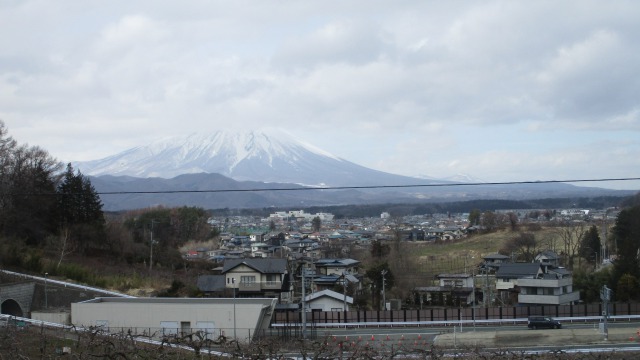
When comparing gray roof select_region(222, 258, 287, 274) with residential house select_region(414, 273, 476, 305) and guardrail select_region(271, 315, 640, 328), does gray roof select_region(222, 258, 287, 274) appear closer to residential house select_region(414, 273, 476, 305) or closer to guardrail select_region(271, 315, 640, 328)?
residential house select_region(414, 273, 476, 305)

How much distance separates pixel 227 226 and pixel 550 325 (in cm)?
5115

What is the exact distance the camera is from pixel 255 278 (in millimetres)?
23906

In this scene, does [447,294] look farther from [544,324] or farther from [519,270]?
[544,324]

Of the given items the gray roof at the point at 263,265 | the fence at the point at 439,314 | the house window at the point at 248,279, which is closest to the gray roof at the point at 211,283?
the gray roof at the point at 263,265

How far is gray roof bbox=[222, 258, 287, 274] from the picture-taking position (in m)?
23.7

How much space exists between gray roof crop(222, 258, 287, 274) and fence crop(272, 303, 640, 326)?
5167 mm

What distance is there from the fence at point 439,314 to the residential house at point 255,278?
5166 mm

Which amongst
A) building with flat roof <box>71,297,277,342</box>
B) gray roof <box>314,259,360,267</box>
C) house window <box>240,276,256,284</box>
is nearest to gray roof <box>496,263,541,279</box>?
gray roof <box>314,259,360,267</box>

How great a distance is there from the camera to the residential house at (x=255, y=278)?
23.7 m

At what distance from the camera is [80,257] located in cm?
2659

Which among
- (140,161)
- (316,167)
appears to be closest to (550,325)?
(316,167)

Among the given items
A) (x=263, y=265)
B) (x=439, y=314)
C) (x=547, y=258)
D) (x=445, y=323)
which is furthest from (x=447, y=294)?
(x=547, y=258)

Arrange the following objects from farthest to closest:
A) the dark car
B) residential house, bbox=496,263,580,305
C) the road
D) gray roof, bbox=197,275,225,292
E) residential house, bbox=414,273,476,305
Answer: gray roof, bbox=197,275,225,292 → residential house, bbox=414,273,476,305 → residential house, bbox=496,263,580,305 → the dark car → the road

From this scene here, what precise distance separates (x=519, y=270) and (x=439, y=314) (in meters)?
6.95
